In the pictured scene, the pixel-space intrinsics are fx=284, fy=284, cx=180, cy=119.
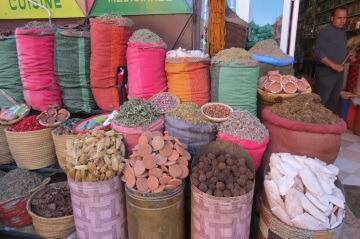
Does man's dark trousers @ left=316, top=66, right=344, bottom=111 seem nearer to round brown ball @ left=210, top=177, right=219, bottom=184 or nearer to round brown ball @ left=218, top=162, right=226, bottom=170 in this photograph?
round brown ball @ left=218, top=162, right=226, bottom=170

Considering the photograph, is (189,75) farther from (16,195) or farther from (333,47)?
(333,47)

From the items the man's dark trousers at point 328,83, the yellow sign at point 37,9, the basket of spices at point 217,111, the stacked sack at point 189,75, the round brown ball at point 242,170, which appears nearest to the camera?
the round brown ball at point 242,170

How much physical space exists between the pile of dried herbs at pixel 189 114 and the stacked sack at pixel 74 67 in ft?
3.31

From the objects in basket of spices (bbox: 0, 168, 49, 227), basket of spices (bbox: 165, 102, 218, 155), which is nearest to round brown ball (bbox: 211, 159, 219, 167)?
basket of spices (bbox: 165, 102, 218, 155)

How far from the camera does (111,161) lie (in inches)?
73.4

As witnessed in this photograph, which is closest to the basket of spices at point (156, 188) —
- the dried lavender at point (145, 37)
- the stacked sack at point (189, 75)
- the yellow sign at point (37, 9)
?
the stacked sack at point (189, 75)

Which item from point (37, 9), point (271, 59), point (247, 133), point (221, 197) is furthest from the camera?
point (37, 9)

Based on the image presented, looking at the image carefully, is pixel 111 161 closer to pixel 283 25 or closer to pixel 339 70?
pixel 283 25

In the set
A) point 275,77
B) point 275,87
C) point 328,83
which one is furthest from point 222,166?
point 328,83

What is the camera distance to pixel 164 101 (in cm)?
240

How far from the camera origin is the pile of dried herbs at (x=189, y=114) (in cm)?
210

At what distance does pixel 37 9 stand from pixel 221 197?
9.29ft

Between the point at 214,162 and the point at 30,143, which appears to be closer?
the point at 214,162

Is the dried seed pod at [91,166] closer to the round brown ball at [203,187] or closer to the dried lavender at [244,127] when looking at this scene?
the round brown ball at [203,187]
